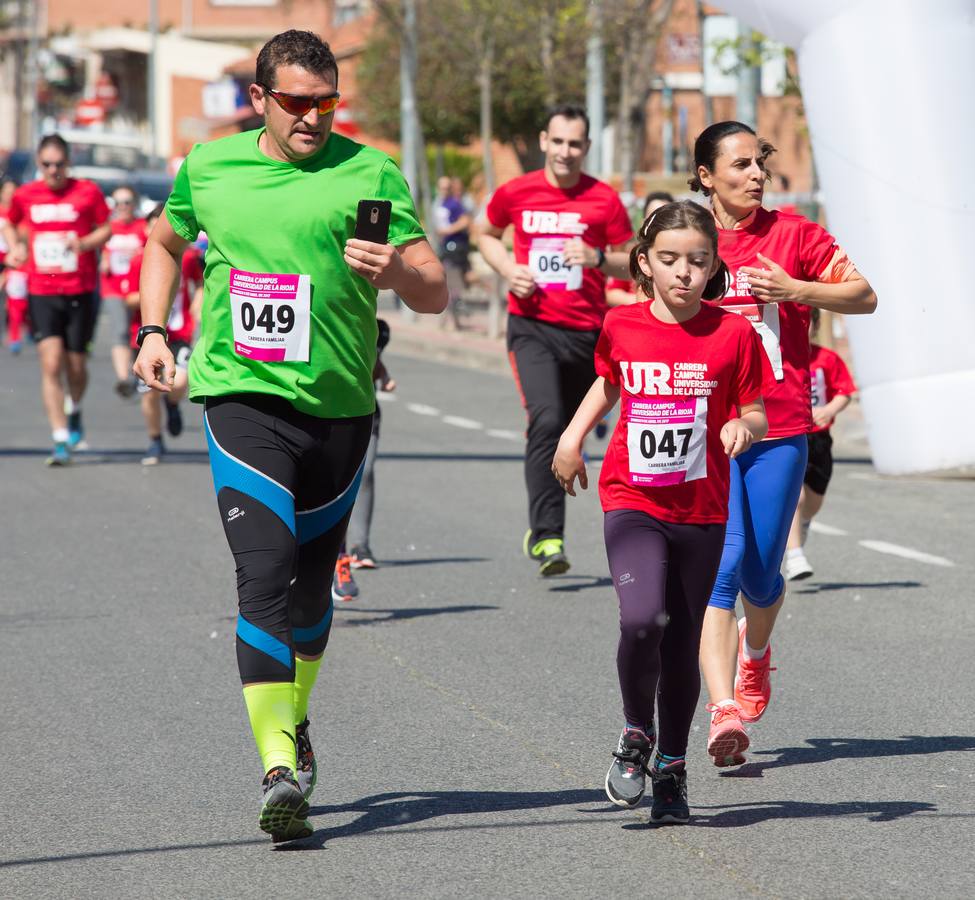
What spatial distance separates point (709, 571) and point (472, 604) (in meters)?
3.50

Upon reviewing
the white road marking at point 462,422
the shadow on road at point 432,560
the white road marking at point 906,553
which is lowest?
the white road marking at point 906,553

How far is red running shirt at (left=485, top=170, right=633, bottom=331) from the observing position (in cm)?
910

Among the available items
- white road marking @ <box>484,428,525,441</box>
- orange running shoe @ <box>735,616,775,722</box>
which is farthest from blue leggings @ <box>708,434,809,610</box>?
white road marking @ <box>484,428,525,441</box>

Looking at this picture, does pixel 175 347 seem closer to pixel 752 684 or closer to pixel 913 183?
pixel 913 183

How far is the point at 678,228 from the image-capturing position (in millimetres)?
4996

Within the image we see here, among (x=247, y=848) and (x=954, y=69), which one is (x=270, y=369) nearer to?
(x=247, y=848)

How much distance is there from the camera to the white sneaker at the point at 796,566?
8977 mm

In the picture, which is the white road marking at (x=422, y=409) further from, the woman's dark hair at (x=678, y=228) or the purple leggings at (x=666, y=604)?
the purple leggings at (x=666, y=604)

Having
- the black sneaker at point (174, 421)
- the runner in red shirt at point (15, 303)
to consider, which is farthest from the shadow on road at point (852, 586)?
the runner in red shirt at point (15, 303)

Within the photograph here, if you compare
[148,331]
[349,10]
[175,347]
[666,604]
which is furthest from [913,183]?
[349,10]

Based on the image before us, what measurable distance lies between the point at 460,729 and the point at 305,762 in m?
1.07

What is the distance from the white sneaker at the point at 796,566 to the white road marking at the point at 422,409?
824cm

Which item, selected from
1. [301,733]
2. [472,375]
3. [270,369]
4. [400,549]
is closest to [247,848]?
[301,733]

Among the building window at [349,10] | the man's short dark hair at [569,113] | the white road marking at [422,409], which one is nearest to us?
the man's short dark hair at [569,113]
